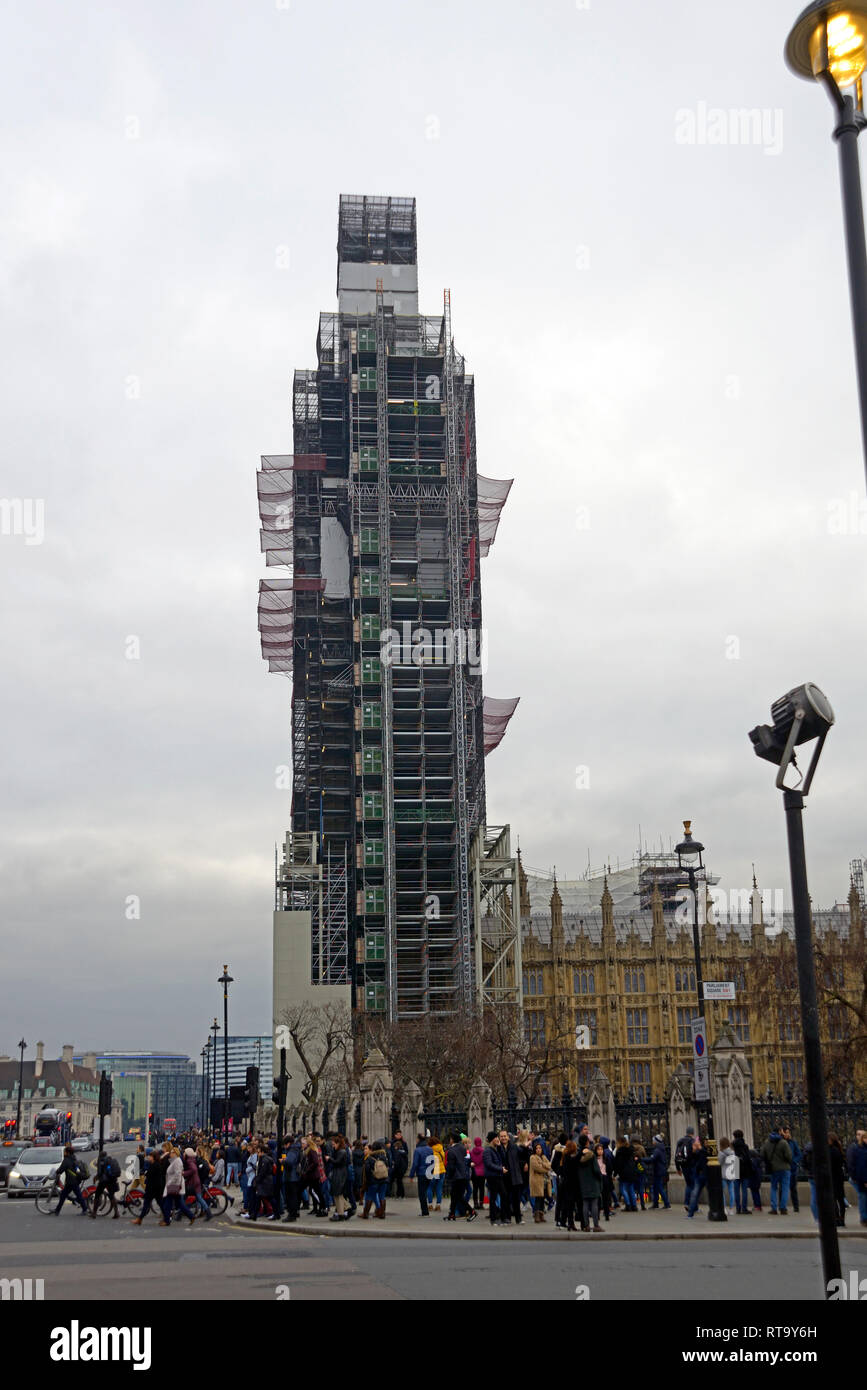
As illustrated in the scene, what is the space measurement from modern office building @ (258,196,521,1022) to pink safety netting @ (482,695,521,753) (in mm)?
155

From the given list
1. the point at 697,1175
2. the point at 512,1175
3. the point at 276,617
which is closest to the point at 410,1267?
the point at 512,1175

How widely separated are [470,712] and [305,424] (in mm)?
28078

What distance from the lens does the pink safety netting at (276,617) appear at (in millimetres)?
100062

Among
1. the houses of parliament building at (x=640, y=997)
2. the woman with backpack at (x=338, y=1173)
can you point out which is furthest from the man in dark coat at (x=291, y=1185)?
the houses of parliament building at (x=640, y=997)

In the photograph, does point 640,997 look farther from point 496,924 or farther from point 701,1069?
point 701,1069

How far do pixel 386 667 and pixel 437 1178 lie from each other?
6318 cm

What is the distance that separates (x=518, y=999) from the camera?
275ft

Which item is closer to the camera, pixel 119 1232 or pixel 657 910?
pixel 119 1232

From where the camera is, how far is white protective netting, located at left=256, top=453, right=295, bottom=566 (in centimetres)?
9900

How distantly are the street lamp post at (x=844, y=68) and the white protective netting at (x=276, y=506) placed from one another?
92.0 metres

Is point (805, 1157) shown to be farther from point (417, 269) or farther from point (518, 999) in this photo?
point (417, 269)

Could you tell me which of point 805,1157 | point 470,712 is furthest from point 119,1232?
point 470,712

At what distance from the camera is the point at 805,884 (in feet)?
27.4

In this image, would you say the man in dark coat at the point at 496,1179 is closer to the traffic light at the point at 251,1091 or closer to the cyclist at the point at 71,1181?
the cyclist at the point at 71,1181
